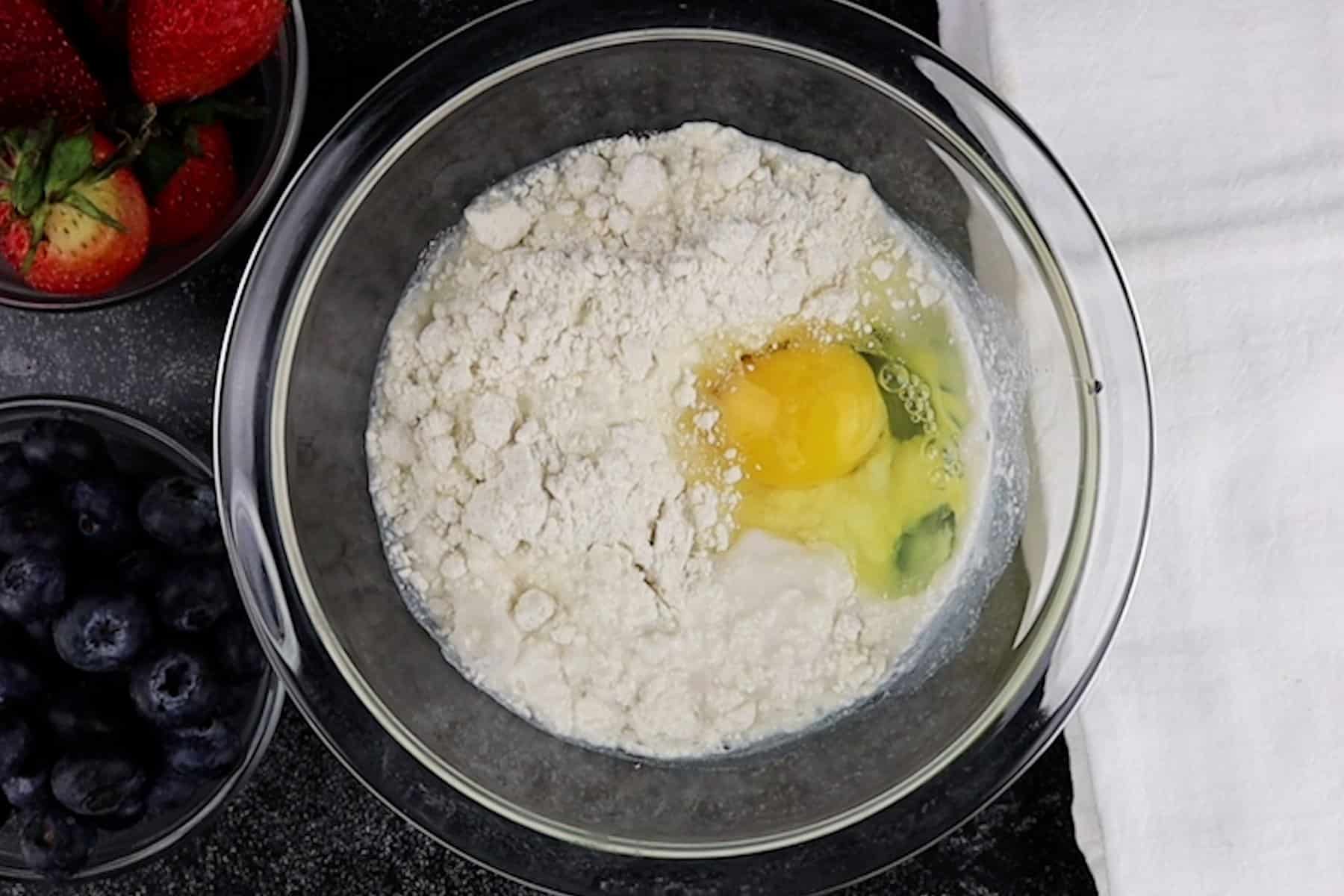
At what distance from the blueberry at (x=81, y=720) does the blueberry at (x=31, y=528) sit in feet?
0.33

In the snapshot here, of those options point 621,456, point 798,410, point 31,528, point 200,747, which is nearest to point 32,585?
point 31,528

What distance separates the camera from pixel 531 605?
1.00 m

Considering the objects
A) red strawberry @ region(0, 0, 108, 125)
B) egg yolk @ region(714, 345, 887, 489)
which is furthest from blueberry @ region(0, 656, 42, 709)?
egg yolk @ region(714, 345, 887, 489)

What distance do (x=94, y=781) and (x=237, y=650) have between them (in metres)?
0.12

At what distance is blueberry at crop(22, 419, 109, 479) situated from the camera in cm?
103

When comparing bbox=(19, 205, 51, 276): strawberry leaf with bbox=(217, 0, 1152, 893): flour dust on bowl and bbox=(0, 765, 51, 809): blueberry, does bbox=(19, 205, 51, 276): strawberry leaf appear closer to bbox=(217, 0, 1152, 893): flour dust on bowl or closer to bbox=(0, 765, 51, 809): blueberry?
bbox=(217, 0, 1152, 893): flour dust on bowl

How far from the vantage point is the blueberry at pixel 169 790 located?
1.04 meters

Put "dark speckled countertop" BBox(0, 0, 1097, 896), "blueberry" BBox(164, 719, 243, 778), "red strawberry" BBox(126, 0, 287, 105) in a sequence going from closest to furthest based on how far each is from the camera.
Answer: "red strawberry" BBox(126, 0, 287, 105) < "blueberry" BBox(164, 719, 243, 778) < "dark speckled countertop" BBox(0, 0, 1097, 896)

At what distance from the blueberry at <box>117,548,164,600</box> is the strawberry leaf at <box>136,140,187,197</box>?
A: 0.78 feet

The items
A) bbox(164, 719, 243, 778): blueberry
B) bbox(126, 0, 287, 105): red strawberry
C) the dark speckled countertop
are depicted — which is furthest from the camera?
the dark speckled countertop

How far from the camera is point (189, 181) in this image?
1.02 meters

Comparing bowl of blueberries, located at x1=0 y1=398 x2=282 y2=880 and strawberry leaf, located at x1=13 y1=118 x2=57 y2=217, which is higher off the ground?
strawberry leaf, located at x1=13 y1=118 x2=57 y2=217

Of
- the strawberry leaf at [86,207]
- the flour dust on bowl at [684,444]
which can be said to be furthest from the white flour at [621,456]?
the strawberry leaf at [86,207]

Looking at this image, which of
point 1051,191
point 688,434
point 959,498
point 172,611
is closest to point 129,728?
point 172,611
